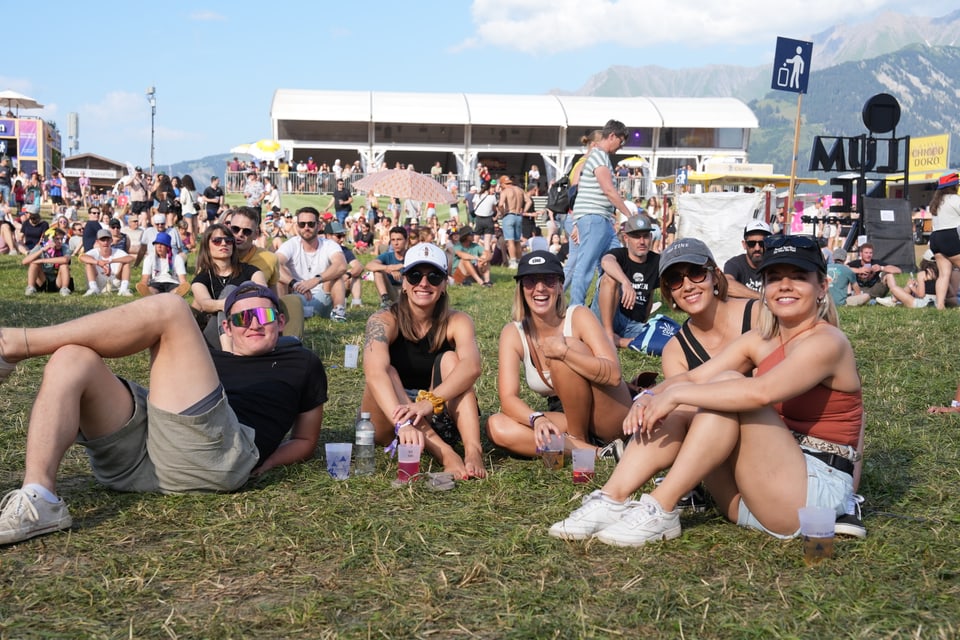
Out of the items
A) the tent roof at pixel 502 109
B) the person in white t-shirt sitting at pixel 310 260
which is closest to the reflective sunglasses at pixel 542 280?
the person in white t-shirt sitting at pixel 310 260

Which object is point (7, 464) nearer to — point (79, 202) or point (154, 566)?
point (154, 566)

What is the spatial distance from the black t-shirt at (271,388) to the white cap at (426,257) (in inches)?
31.5

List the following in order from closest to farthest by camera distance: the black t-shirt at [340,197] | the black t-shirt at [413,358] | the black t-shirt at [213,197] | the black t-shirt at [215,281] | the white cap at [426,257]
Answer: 1. the white cap at [426,257]
2. the black t-shirt at [413,358]
3. the black t-shirt at [215,281]
4. the black t-shirt at [340,197]
5. the black t-shirt at [213,197]

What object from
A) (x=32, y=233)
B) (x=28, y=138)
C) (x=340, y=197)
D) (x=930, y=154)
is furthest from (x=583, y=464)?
(x=930, y=154)

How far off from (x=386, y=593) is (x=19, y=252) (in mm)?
21261

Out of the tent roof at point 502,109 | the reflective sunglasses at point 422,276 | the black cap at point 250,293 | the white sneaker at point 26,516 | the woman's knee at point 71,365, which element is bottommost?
the white sneaker at point 26,516

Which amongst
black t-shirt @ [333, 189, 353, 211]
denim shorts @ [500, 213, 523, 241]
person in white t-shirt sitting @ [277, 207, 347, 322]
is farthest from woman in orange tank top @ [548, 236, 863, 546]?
black t-shirt @ [333, 189, 353, 211]

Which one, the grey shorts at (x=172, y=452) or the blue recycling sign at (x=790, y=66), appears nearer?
the grey shorts at (x=172, y=452)

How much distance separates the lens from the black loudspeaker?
Answer: 1747cm

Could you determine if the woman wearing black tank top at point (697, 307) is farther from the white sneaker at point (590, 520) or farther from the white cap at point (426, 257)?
the white cap at point (426, 257)

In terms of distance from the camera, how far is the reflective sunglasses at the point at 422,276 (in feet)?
17.4

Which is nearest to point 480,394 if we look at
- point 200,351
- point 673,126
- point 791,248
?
point 200,351

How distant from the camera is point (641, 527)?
3783 mm

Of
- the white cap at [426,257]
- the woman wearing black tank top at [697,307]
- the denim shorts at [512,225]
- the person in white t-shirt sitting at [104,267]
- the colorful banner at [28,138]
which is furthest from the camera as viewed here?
the colorful banner at [28,138]
